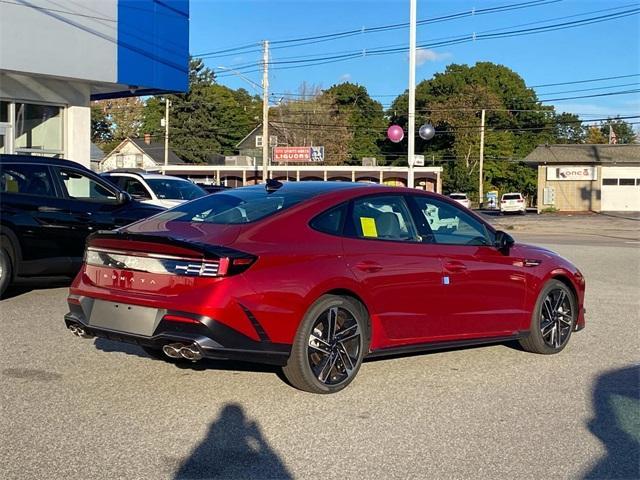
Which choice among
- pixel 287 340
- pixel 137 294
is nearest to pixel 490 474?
pixel 287 340

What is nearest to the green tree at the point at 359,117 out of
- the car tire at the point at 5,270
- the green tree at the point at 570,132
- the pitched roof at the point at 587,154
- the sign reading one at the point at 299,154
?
the sign reading one at the point at 299,154

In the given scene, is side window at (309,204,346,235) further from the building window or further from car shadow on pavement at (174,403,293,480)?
the building window

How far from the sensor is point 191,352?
15.7ft

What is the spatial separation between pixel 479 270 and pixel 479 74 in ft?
306

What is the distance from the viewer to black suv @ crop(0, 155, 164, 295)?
8758mm

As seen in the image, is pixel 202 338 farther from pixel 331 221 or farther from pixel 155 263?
pixel 331 221

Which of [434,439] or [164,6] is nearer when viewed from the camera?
[434,439]

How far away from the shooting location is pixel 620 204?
52750mm

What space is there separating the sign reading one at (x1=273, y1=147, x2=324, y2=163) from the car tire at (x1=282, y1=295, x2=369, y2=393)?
66.8 meters

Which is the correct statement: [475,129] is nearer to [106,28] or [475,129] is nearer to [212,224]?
[106,28]

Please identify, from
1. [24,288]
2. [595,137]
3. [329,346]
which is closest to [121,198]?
[24,288]

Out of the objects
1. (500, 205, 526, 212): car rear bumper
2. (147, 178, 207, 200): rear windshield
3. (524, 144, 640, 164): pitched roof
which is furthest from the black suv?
(500, 205, 526, 212): car rear bumper

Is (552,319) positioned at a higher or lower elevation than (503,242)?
lower

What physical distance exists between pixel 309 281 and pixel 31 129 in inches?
534
